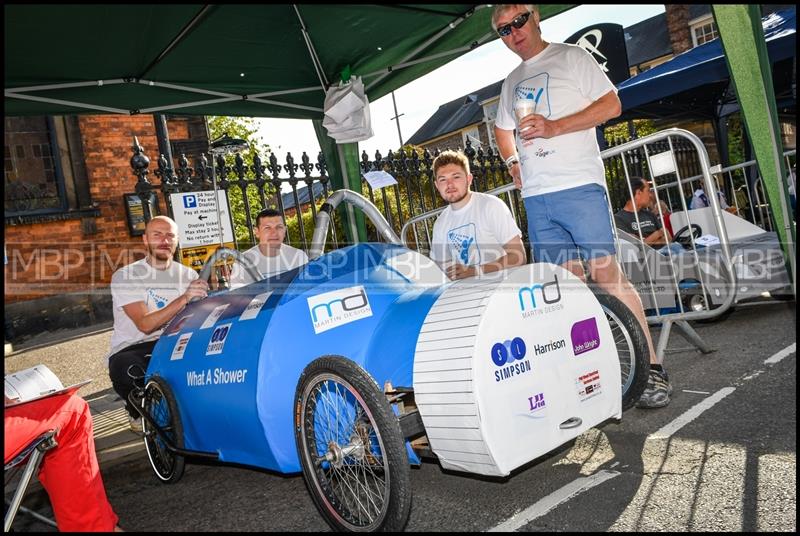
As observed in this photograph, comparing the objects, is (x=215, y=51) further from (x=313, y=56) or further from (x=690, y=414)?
(x=690, y=414)

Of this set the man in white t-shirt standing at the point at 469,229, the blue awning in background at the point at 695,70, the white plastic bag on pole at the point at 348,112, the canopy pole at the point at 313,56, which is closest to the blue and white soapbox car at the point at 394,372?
the man in white t-shirt standing at the point at 469,229

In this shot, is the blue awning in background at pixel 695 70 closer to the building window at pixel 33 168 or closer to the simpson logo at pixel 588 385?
the simpson logo at pixel 588 385

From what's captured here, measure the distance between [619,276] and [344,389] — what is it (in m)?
1.76

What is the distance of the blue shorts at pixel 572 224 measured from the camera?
11.3 feet

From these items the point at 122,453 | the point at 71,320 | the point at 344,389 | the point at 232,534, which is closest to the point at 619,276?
the point at 344,389

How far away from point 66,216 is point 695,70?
32.7 feet

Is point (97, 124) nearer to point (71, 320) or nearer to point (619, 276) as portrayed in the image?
point (71, 320)

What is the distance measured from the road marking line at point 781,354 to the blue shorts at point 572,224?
149cm

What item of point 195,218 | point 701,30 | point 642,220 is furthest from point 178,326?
point 701,30

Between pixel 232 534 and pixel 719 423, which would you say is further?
pixel 719 423

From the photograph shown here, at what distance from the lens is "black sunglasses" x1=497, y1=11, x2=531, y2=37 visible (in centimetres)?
344

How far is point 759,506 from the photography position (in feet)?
7.39

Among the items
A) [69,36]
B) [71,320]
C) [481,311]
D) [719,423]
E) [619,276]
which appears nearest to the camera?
[481,311]

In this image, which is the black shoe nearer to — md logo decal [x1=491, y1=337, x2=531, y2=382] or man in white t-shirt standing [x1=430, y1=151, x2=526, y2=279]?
man in white t-shirt standing [x1=430, y1=151, x2=526, y2=279]
